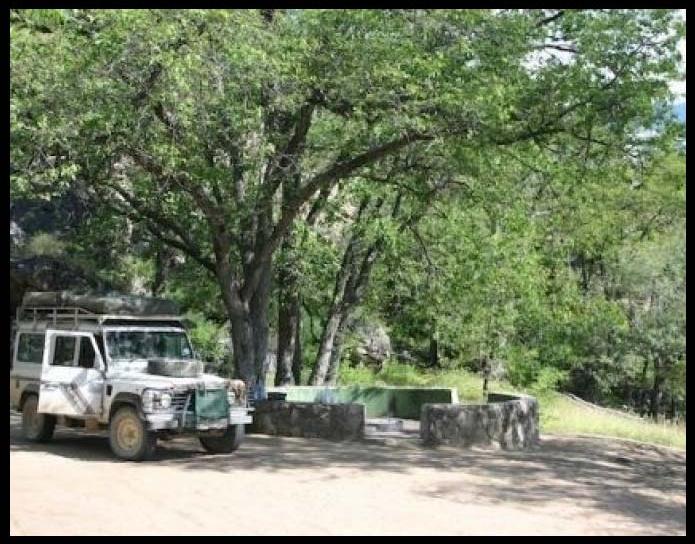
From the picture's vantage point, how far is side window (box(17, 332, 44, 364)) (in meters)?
15.3

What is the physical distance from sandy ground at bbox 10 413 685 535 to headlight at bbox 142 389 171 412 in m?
0.83

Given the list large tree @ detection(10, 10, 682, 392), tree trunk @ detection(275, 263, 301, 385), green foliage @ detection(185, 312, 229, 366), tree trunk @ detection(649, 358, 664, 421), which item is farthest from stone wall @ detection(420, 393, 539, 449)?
tree trunk @ detection(649, 358, 664, 421)

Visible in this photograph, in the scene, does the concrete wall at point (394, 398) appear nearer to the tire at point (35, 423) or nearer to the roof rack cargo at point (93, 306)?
the roof rack cargo at point (93, 306)

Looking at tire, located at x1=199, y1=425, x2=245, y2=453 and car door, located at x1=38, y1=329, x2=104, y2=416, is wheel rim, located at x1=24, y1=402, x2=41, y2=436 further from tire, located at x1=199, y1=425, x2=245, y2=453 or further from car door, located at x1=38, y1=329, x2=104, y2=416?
tire, located at x1=199, y1=425, x2=245, y2=453

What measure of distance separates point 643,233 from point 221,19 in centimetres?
2755

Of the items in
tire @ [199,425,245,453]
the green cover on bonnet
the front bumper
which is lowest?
tire @ [199,425,245,453]

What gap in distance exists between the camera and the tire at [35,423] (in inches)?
590

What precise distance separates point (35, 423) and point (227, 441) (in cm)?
350

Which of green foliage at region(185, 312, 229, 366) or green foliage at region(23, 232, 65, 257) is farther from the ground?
green foliage at region(23, 232, 65, 257)

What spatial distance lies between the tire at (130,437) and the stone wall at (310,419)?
13.9 ft

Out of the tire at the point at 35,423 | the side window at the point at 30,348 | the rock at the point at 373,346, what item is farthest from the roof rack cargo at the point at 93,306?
the rock at the point at 373,346

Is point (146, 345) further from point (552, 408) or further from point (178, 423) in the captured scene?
point (552, 408)
